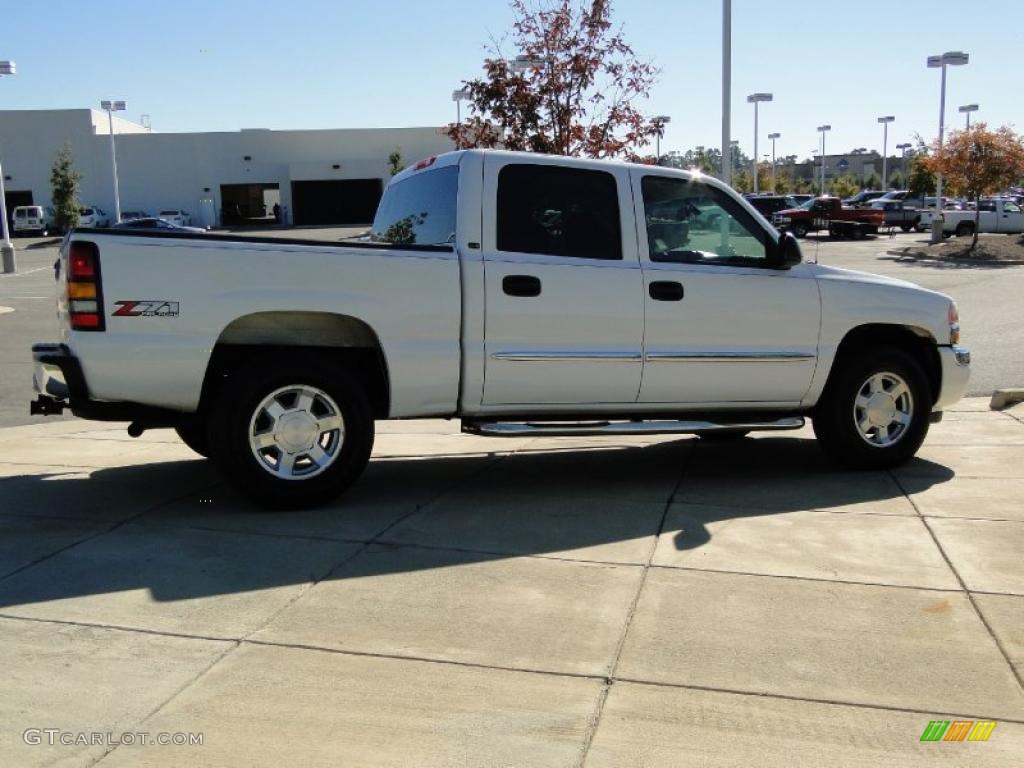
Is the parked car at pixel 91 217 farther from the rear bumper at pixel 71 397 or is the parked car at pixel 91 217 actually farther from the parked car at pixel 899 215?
the rear bumper at pixel 71 397

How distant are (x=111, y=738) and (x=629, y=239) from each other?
165 inches

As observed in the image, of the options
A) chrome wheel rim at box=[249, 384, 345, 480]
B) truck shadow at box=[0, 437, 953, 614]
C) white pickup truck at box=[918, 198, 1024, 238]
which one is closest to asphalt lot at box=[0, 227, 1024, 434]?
truck shadow at box=[0, 437, 953, 614]

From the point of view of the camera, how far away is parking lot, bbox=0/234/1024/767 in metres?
3.46

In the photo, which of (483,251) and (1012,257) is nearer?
(483,251)

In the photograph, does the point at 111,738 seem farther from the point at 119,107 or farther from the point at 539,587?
the point at 119,107

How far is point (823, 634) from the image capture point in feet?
14.2

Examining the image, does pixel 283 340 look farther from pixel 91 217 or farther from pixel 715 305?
pixel 91 217

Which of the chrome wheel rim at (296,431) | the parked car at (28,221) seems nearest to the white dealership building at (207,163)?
the parked car at (28,221)

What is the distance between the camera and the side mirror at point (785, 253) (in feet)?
21.9

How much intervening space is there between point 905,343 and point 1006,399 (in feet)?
10.8

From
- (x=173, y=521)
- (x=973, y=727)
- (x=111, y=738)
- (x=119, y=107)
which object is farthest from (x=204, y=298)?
(x=119, y=107)

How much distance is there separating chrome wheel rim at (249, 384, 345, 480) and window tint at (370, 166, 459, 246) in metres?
1.10

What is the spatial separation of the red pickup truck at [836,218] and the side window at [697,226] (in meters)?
39.2

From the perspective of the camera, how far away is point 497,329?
6.13 m
